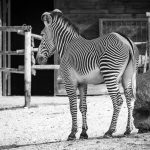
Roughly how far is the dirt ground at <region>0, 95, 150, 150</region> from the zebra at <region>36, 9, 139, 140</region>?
45cm

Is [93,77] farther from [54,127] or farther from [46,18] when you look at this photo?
[54,127]

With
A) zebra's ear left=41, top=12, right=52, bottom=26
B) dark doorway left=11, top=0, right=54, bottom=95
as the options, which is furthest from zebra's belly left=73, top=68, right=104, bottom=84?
dark doorway left=11, top=0, right=54, bottom=95

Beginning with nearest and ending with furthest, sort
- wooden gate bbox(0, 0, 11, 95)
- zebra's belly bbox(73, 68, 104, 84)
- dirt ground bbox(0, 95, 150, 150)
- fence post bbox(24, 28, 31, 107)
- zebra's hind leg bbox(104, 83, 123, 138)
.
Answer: dirt ground bbox(0, 95, 150, 150) < zebra's hind leg bbox(104, 83, 123, 138) < zebra's belly bbox(73, 68, 104, 84) < fence post bbox(24, 28, 31, 107) < wooden gate bbox(0, 0, 11, 95)

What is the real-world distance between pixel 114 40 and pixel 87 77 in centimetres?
63

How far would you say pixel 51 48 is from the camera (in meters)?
8.35

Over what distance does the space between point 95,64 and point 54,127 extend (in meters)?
2.36

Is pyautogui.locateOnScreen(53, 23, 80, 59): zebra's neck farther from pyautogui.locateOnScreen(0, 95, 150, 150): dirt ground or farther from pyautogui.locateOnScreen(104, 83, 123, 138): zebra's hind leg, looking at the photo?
pyautogui.locateOnScreen(0, 95, 150, 150): dirt ground

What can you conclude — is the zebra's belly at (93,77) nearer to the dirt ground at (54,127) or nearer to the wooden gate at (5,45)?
the dirt ground at (54,127)

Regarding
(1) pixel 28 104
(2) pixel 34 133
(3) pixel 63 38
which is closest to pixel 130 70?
(3) pixel 63 38

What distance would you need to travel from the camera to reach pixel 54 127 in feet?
32.2

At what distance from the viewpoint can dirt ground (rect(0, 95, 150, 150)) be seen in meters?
7.01

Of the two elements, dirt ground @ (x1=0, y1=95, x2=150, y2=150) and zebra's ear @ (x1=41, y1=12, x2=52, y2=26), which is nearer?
dirt ground @ (x1=0, y1=95, x2=150, y2=150)

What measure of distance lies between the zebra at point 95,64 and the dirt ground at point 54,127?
0.45 meters

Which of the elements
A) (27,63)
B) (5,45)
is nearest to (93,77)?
(27,63)
